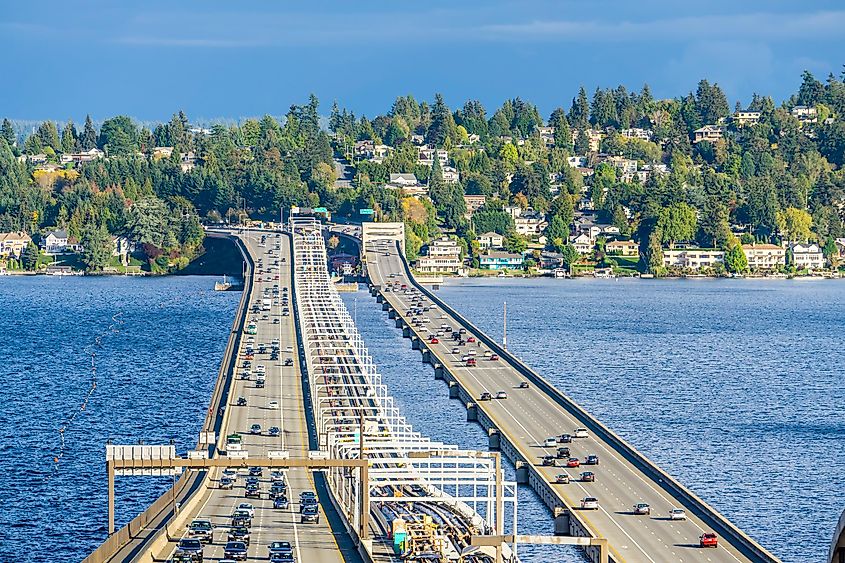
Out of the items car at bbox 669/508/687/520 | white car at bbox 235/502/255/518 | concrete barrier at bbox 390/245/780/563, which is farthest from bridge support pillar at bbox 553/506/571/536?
white car at bbox 235/502/255/518

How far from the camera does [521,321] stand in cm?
16862

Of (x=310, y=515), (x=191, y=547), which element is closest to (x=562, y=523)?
(x=310, y=515)

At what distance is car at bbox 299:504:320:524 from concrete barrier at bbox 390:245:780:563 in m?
15.0

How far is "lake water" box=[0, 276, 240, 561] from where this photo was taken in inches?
2889

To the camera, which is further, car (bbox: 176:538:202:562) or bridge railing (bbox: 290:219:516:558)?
bridge railing (bbox: 290:219:516:558)

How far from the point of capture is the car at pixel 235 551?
5816 centimetres

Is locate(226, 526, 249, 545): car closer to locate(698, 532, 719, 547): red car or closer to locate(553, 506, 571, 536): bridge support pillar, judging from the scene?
locate(553, 506, 571, 536): bridge support pillar

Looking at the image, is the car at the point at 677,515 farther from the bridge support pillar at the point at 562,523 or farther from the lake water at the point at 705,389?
the bridge support pillar at the point at 562,523

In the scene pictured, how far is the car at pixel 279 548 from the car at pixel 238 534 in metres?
1.16

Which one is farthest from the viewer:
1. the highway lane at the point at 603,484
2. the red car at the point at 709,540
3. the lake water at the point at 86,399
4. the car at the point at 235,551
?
the lake water at the point at 86,399

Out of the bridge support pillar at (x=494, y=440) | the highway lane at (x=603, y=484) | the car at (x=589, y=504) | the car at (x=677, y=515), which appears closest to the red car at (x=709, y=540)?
the highway lane at (x=603, y=484)

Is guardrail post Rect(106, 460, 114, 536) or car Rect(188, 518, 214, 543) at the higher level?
guardrail post Rect(106, 460, 114, 536)

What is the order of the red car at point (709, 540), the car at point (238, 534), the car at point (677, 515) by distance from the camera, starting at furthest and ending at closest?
1. the car at point (677, 515)
2. the red car at point (709, 540)
3. the car at point (238, 534)

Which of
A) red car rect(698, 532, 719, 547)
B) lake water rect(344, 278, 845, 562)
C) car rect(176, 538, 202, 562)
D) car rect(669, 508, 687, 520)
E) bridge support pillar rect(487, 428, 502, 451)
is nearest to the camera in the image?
car rect(176, 538, 202, 562)
